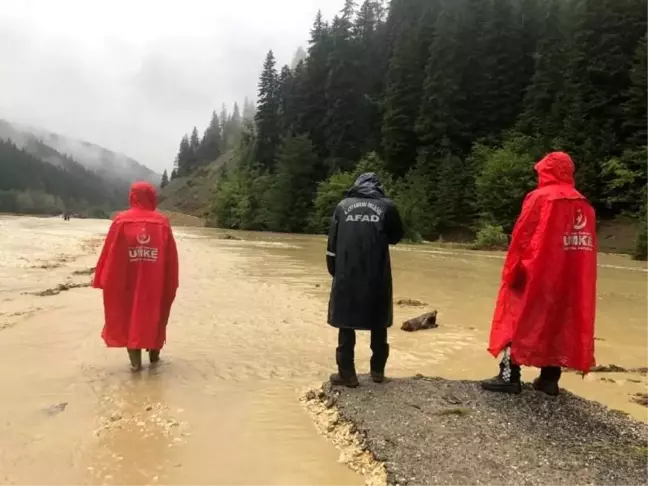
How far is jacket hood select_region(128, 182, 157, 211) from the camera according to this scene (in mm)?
6836

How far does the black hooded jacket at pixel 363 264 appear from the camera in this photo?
18.2 feet

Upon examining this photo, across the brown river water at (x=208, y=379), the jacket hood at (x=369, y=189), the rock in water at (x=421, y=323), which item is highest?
the jacket hood at (x=369, y=189)

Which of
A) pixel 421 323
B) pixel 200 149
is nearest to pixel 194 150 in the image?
pixel 200 149

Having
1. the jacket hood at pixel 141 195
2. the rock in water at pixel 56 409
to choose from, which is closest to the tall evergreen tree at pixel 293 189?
the jacket hood at pixel 141 195

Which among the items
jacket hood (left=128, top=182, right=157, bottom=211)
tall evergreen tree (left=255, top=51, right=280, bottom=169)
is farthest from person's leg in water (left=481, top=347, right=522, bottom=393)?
tall evergreen tree (left=255, top=51, right=280, bottom=169)

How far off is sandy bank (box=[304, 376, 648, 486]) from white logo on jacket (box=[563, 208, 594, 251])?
4.27 ft

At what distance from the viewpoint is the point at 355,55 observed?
71.8 m

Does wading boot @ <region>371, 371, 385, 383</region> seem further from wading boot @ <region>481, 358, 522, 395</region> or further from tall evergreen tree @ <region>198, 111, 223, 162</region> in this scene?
tall evergreen tree @ <region>198, 111, 223, 162</region>

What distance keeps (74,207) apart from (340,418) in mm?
184107

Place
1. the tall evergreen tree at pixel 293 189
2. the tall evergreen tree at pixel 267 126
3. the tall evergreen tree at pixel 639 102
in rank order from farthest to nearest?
the tall evergreen tree at pixel 267 126 < the tall evergreen tree at pixel 293 189 < the tall evergreen tree at pixel 639 102

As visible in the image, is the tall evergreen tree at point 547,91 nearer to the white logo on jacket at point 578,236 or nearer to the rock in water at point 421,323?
the rock in water at point 421,323

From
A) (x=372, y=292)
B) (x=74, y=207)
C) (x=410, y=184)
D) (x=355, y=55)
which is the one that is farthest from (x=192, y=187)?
(x=372, y=292)

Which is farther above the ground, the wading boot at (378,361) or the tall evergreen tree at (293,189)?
the tall evergreen tree at (293,189)

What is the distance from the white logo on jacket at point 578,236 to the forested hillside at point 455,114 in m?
33.7
